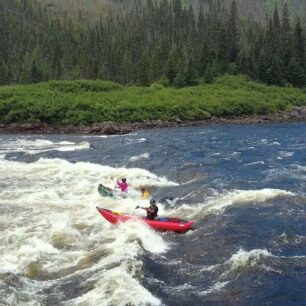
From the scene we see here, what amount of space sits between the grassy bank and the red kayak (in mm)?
43872

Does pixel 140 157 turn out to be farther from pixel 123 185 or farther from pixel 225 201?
pixel 225 201

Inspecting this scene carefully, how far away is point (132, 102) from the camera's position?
2908 inches

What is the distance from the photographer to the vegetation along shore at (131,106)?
65562mm

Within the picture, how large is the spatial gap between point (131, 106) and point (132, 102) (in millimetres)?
3571

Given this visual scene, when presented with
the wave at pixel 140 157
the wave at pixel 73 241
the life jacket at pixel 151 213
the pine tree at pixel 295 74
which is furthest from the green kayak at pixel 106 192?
the pine tree at pixel 295 74

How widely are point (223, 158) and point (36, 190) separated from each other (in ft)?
52.4

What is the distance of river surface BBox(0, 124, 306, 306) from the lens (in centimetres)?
1583

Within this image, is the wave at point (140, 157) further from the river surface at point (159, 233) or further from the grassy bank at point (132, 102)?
the grassy bank at point (132, 102)

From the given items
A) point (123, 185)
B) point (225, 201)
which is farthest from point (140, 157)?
point (225, 201)

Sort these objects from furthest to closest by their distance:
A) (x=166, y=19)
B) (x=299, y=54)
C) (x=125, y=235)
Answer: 1. (x=166, y=19)
2. (x=299, y=54)
3. (x=125, y=235)

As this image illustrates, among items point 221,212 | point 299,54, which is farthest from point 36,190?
point 299,54

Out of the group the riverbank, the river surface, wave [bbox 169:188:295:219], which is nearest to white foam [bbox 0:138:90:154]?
the river surface

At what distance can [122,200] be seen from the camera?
27750mm

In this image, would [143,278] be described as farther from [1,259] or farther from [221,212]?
[221,212]
